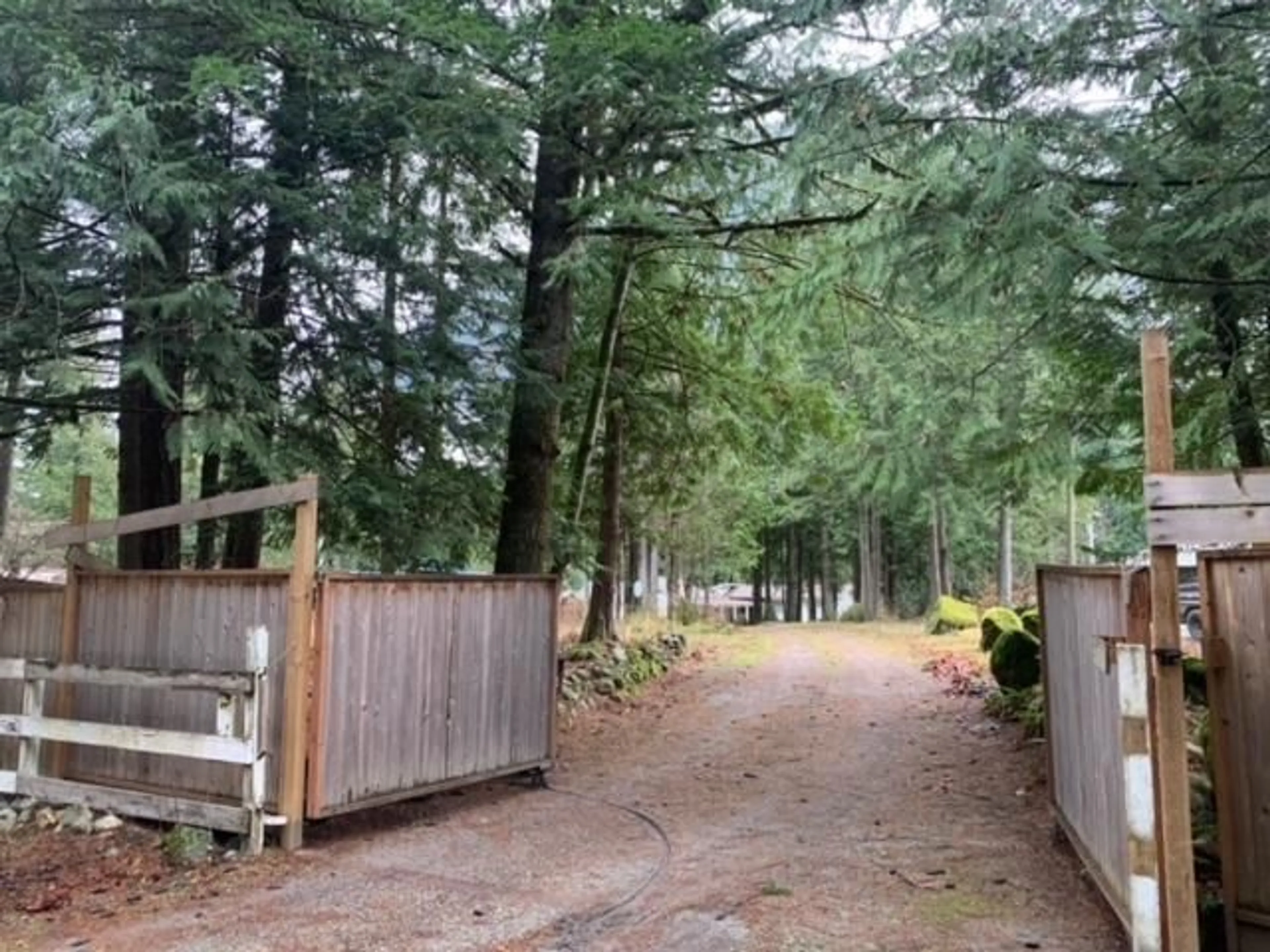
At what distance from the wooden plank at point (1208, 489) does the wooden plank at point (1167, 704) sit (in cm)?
4

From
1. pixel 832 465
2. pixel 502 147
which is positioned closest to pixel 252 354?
pixel 502 147

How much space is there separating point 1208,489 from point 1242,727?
1.22m

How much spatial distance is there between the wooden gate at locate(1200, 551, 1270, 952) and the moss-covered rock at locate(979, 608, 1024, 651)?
8.86 meters

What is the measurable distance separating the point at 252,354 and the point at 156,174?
1.87 m

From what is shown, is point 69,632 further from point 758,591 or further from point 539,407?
point 758,591

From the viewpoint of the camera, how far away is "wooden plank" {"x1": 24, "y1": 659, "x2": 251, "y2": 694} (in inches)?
232

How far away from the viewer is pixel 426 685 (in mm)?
6809

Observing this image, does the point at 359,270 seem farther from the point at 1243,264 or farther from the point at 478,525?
the point at 1243,264

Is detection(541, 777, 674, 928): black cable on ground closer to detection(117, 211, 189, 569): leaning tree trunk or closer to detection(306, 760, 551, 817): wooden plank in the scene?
detection(306, 760, 551, 817): wooden plank

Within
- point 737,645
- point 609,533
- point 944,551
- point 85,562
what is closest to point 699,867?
point 85,562

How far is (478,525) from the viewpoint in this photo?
9.58 meters

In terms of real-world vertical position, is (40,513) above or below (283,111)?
below

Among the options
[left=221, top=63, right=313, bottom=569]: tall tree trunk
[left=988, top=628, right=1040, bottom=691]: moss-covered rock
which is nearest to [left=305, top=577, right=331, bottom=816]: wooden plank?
[left=221, top=63, right=313, bottom=569]: tall tree trunk

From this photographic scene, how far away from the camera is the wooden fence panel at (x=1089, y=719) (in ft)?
13.4
